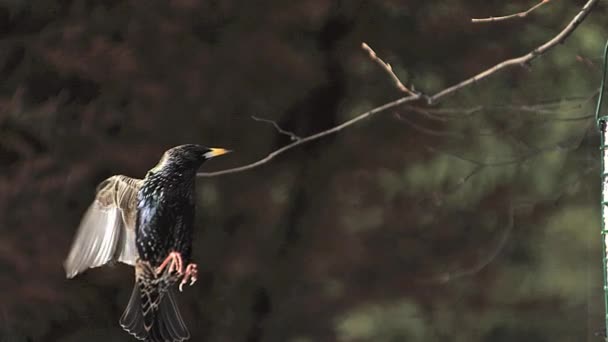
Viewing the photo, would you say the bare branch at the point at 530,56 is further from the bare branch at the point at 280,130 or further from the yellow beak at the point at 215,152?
the yellow beak at the point at 215,152

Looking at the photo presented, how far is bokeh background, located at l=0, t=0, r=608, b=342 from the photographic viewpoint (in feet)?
8.36

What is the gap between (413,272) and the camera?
2572mm

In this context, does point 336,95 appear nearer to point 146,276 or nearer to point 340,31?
point 340,31

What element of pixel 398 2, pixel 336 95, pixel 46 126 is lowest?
pixel 46 126

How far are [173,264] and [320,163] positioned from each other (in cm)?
43

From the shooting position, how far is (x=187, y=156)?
2570 millimetres

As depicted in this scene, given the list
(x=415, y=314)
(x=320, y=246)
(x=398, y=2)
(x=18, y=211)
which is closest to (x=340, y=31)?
(x=398, y=2)

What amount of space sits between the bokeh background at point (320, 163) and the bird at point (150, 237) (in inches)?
1.2

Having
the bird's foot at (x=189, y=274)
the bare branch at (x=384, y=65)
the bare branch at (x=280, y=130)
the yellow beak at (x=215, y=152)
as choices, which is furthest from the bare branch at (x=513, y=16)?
the bird's foot at (x=189, y=274)

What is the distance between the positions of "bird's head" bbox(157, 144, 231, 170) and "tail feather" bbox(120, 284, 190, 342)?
31 centimetres

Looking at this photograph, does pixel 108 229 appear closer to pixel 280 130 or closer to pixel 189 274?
pixel 189 274

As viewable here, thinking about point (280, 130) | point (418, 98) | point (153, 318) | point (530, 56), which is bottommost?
point (153, 318)

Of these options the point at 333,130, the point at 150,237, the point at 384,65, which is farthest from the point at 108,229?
the point at 384,65

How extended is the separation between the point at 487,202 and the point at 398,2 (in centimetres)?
53
